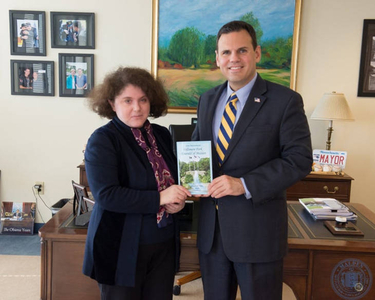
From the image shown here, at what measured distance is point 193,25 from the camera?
3.75 meters

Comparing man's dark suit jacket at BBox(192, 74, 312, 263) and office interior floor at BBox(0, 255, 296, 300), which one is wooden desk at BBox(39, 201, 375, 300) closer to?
man's dark suit jacket at BBox(192, 74, 312, 263)

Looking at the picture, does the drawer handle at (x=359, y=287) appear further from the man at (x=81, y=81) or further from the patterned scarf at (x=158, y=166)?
the man at (x=81, y=81)

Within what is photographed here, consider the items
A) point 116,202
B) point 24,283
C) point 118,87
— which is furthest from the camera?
point 24,283

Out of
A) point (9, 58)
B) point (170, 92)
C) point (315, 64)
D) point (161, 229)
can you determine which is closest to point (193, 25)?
point (170, 92)

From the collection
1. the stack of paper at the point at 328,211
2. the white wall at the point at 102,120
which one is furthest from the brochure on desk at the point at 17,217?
the stack of paper at the point at 328,211

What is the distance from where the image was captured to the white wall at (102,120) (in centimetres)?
371

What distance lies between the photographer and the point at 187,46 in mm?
3779

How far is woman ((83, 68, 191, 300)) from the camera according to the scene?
137 cm

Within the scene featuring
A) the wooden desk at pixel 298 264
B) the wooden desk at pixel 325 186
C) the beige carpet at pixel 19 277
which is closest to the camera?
the wooden desk at pixel 298 264

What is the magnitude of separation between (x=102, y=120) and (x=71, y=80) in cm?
54

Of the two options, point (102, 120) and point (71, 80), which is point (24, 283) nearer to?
point (102, 120)

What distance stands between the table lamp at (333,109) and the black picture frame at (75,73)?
2.39 meters

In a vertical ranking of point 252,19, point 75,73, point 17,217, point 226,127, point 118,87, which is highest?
point 252,19

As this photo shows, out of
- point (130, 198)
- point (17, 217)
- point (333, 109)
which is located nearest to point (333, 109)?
point (333, 109)
